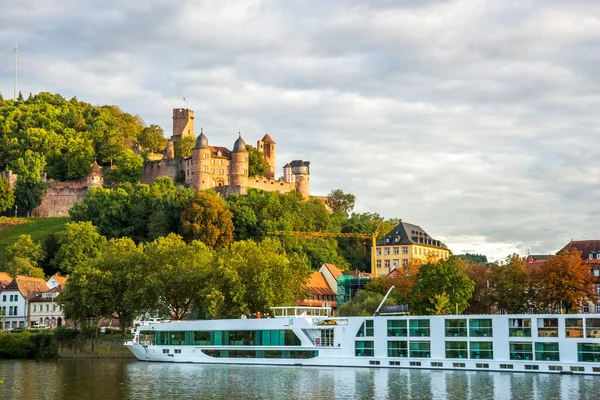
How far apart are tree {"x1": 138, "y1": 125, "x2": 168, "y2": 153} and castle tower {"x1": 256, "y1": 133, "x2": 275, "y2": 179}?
57.5ft

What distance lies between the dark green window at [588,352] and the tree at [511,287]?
2107cm

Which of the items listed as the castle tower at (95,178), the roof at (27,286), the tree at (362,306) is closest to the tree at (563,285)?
the tree at (362,306)

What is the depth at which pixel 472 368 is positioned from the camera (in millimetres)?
57250

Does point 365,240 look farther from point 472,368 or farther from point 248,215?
point 472,368

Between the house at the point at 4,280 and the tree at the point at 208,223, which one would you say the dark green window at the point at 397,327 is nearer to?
the tree at the point at 208,223

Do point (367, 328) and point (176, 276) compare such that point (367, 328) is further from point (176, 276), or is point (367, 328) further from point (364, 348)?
point (176, 276)

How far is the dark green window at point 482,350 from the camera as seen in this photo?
5697 centimetres

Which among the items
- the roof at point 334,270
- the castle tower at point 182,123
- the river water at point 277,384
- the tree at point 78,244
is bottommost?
the river water at point 277,384

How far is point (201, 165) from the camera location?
436 feet

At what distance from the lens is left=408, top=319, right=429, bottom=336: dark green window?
193ft

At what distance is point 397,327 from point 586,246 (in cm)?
4782

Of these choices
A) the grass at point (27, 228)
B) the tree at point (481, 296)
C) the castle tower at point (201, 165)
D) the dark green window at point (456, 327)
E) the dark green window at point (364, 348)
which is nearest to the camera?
the dark green window at point (456, 327)

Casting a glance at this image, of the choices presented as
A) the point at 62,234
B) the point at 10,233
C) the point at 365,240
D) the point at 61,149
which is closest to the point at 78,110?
the point at 61,149

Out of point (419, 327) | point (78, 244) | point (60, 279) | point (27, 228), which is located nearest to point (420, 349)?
point (419, 327)
